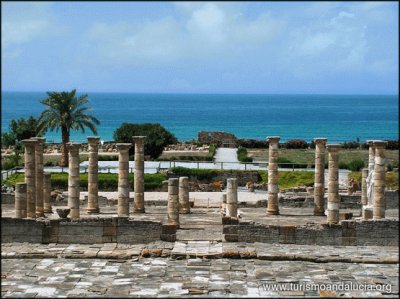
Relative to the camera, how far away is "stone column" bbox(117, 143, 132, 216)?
30828mm

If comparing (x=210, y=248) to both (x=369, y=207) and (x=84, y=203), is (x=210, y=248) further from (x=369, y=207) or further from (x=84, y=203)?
(x=84, y=203)

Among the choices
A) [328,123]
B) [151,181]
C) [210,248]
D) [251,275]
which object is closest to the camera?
[251,275]

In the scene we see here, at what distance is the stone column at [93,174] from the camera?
105ft

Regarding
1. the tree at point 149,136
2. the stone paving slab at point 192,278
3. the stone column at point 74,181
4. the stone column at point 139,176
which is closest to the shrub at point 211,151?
the tree at point 149,136

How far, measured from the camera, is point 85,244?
2717 centimetres

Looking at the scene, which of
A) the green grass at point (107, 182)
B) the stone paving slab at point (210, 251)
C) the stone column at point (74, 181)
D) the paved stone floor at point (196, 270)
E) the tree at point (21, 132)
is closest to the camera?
the paved stone floor at point (196, 270)

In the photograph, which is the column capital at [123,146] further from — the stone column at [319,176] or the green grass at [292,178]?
the green grass at [292,178]

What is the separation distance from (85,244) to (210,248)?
4.19m

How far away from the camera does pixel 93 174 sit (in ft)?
106

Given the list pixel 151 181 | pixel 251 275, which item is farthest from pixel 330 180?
pixel 151 181

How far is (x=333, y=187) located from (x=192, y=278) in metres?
9.81

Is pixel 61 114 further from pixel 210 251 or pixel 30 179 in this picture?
pixel 210 251

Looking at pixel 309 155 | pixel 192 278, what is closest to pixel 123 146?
pixel 192 278

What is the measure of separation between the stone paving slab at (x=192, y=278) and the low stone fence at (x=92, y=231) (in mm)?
2202
